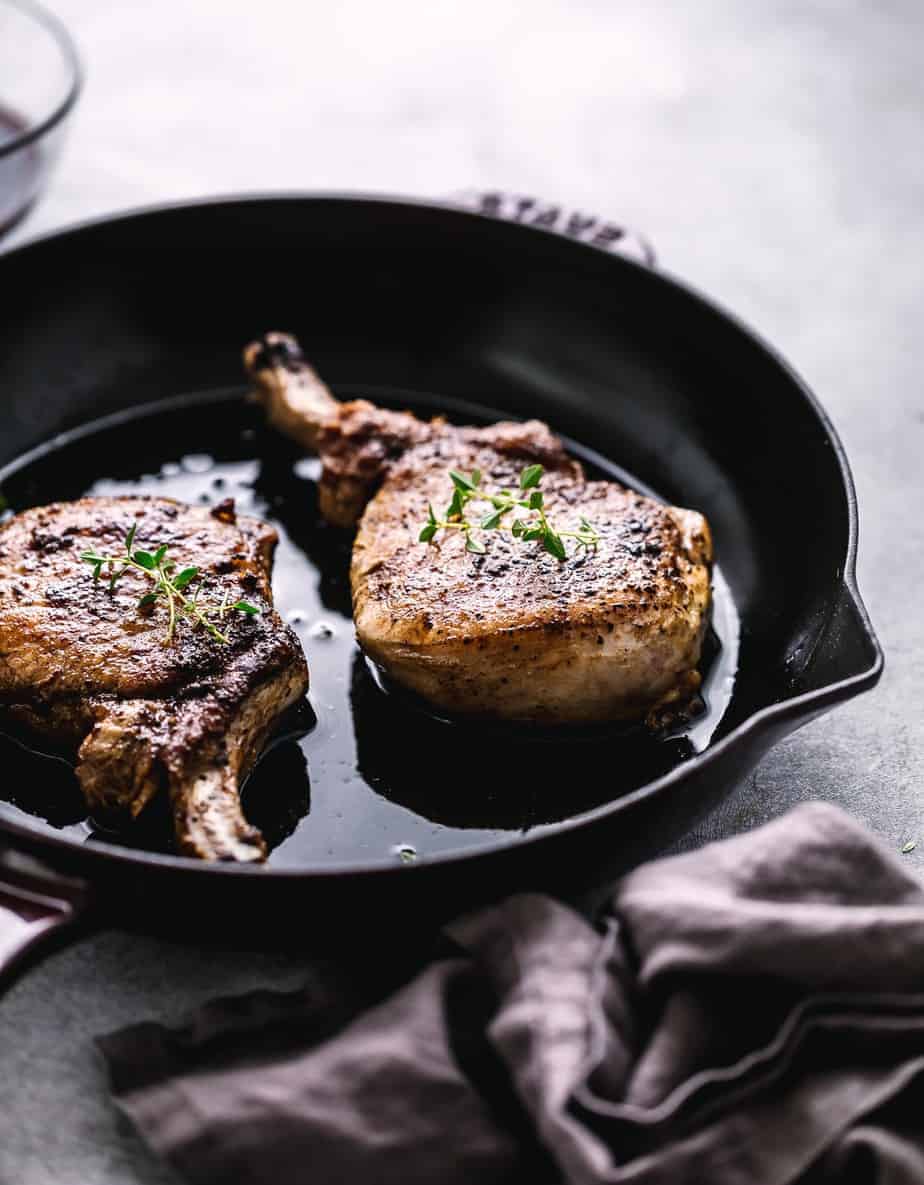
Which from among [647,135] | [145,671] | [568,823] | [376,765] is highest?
[647,135]

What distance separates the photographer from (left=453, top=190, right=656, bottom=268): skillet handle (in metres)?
3.34

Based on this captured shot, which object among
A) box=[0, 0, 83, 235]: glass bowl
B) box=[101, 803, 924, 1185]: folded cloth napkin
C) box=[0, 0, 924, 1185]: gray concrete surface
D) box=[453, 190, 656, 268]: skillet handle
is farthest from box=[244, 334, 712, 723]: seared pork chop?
box=[0, 0, 83, 235]: glass bowl

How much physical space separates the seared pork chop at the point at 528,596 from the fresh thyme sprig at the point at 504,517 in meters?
0.02

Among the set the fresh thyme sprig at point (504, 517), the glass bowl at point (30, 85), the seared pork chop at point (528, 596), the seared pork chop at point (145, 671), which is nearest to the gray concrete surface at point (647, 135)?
the glass bowl at point (30, 85)

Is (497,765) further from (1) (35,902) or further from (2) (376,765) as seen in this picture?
(1) (35,902)

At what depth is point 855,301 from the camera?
378 centimetres

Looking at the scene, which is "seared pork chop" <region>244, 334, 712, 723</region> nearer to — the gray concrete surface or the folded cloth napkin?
the folded cloth napkin

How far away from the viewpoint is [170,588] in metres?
2.34

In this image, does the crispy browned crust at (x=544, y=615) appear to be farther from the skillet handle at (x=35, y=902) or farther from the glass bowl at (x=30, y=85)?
the glass bowl at (x=30, y=85)

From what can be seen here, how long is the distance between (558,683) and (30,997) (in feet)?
3.14

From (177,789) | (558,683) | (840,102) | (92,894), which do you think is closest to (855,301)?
(840,102)

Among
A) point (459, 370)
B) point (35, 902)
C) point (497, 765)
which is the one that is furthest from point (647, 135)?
point (35, 902)

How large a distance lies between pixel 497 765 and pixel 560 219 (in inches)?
61.3

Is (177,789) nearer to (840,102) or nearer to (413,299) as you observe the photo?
(413,299)
